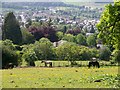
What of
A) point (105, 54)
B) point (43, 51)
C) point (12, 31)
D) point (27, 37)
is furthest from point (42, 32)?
point (43, 51)

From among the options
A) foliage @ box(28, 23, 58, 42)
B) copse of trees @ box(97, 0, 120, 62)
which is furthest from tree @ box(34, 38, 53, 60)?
copse of trees @ box(97, 0, 120, 62)

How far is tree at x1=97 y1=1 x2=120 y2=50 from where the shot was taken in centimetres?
2428

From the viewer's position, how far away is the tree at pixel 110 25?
24.3 metres

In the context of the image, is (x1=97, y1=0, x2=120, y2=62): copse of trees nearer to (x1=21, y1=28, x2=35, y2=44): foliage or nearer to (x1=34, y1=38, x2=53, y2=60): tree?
(x1=34, y1=38, x2=53, y2=60): tree

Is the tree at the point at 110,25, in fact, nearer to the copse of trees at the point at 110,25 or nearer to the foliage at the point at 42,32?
the copse of trees at the point at 110,25

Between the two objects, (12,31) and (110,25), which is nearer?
(110,25)

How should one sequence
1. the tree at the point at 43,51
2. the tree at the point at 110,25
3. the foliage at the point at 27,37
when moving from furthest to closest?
the foliage at the point at 27,37 → the tree at the point at 43,51 → the tree at the point at 110,25

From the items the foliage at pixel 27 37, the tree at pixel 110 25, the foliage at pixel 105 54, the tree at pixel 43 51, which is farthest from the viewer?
the foliage at pixel 27 37

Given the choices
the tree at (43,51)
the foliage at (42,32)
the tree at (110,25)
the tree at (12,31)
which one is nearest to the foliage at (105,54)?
the tree at (43,51)

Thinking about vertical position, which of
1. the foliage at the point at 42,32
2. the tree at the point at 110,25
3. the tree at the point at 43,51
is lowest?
the foliage at the point at 42,32

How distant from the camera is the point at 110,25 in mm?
24938

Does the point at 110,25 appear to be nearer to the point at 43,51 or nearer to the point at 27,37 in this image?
the point at 43,51

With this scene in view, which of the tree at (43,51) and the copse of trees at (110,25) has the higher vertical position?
the copse of trees at (110,25)

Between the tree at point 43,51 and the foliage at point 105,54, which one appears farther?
the foliage at point 105,54
